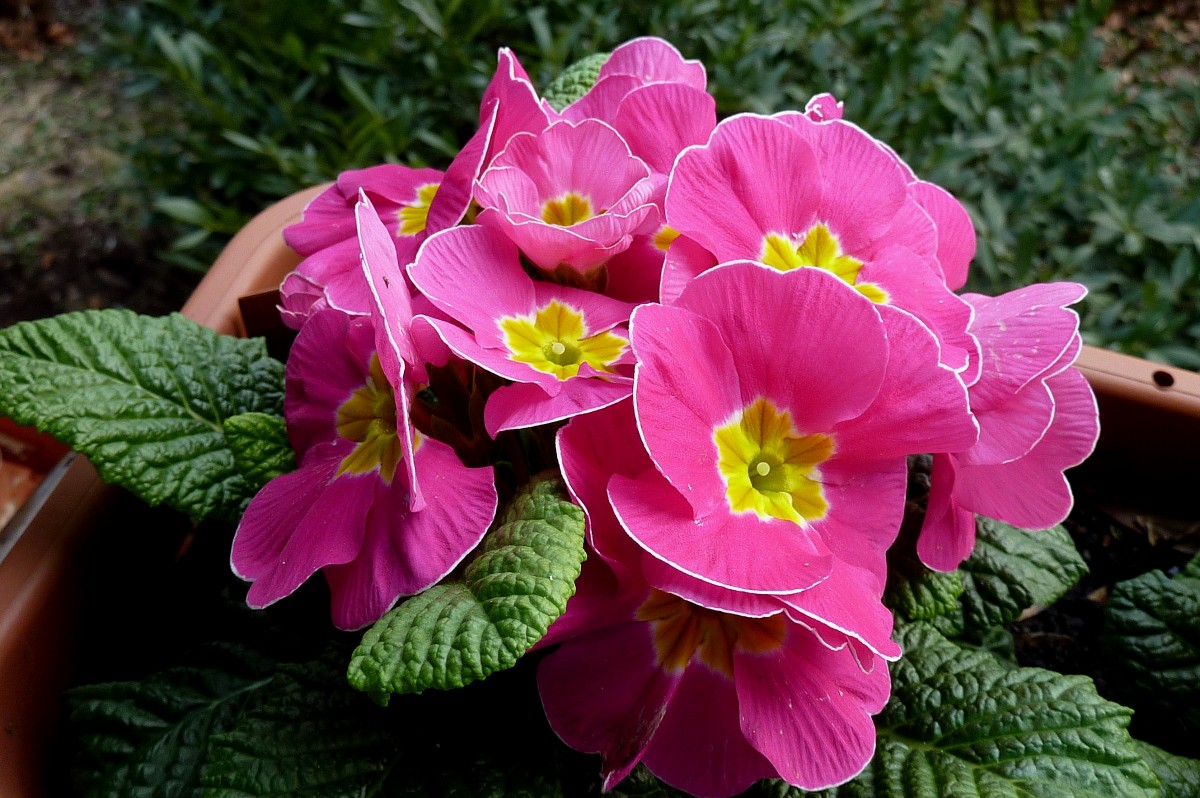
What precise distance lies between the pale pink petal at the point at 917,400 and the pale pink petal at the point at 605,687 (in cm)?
26

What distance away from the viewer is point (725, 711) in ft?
2.59

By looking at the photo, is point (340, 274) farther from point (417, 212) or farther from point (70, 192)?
point (70, 192)

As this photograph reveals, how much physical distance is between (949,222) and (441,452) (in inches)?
20.8

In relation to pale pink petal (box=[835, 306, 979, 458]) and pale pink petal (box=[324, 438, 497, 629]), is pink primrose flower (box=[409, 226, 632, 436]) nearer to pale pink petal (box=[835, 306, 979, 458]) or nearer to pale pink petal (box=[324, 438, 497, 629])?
pale pink petal (box=[324, 438, 497, 629])

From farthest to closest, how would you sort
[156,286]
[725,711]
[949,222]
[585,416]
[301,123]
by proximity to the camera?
[156,286] → [301,123] → [949,222] → [725,711] → [585,416]

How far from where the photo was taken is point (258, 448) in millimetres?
880

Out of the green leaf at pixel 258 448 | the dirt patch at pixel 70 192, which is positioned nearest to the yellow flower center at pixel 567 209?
the green leaf at pixel 258 448

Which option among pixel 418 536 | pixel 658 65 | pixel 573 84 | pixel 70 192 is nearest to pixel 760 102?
pixel 573 84

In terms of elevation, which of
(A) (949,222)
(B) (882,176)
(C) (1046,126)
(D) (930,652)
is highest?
(B) (882,176)

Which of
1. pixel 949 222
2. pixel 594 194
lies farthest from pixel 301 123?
pixel 949 222

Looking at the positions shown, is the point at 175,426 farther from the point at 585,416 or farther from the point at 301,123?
the point at 301,123

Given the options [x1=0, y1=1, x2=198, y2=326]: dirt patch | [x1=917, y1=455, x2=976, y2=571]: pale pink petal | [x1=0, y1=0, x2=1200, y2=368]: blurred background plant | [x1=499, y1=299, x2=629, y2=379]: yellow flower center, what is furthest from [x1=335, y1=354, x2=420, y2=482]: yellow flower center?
[x1=0, y1=1, x2=198, y2=326]: dirt patch

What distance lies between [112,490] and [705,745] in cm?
67

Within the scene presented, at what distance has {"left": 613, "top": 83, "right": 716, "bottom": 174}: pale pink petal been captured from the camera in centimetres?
83
